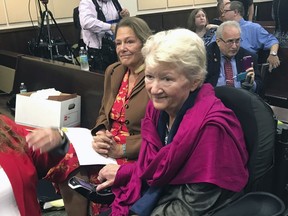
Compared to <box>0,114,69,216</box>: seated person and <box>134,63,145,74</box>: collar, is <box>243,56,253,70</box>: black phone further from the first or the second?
<box>0,114,69,216</box>: seated person

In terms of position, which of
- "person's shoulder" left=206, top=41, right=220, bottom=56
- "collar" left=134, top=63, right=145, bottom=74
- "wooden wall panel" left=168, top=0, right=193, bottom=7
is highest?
"wooden wall panel" left=168, top=0, right=193, bottom=7

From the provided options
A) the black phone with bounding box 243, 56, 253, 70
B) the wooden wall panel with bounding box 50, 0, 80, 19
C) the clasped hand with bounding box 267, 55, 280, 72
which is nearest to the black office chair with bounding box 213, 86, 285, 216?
the black phone with bounding box 243, 56, 253, 70

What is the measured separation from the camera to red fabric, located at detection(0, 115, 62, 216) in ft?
3.73

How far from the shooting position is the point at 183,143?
120cm

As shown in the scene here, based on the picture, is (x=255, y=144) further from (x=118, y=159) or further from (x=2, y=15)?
(x=2, y=15)

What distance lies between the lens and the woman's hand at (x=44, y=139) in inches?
43.8

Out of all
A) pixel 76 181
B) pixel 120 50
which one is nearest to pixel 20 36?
pixel 120 50

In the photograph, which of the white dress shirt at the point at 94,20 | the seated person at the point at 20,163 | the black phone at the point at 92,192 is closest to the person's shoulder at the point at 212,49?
the white dress shirt at the point at 94,20

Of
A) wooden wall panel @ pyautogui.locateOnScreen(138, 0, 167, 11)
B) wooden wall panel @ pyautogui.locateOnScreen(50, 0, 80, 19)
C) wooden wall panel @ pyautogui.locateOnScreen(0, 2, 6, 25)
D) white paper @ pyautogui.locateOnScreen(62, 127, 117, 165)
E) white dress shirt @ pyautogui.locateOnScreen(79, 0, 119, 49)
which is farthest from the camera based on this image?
wooden wall panel @ pyautogui.locateOnScreen(138, 0, 167, 11)

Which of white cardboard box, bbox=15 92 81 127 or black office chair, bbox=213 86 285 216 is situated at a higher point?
black office chair, bbox=213 86 285 216

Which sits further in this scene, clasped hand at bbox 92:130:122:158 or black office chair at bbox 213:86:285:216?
clasped hand at bbox 92:130:122:158

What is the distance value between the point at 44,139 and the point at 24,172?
139 millimetres

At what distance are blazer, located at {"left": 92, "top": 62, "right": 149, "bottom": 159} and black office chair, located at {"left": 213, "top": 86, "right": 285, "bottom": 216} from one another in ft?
2.01

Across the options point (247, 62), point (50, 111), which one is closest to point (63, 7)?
point (50, 111)
